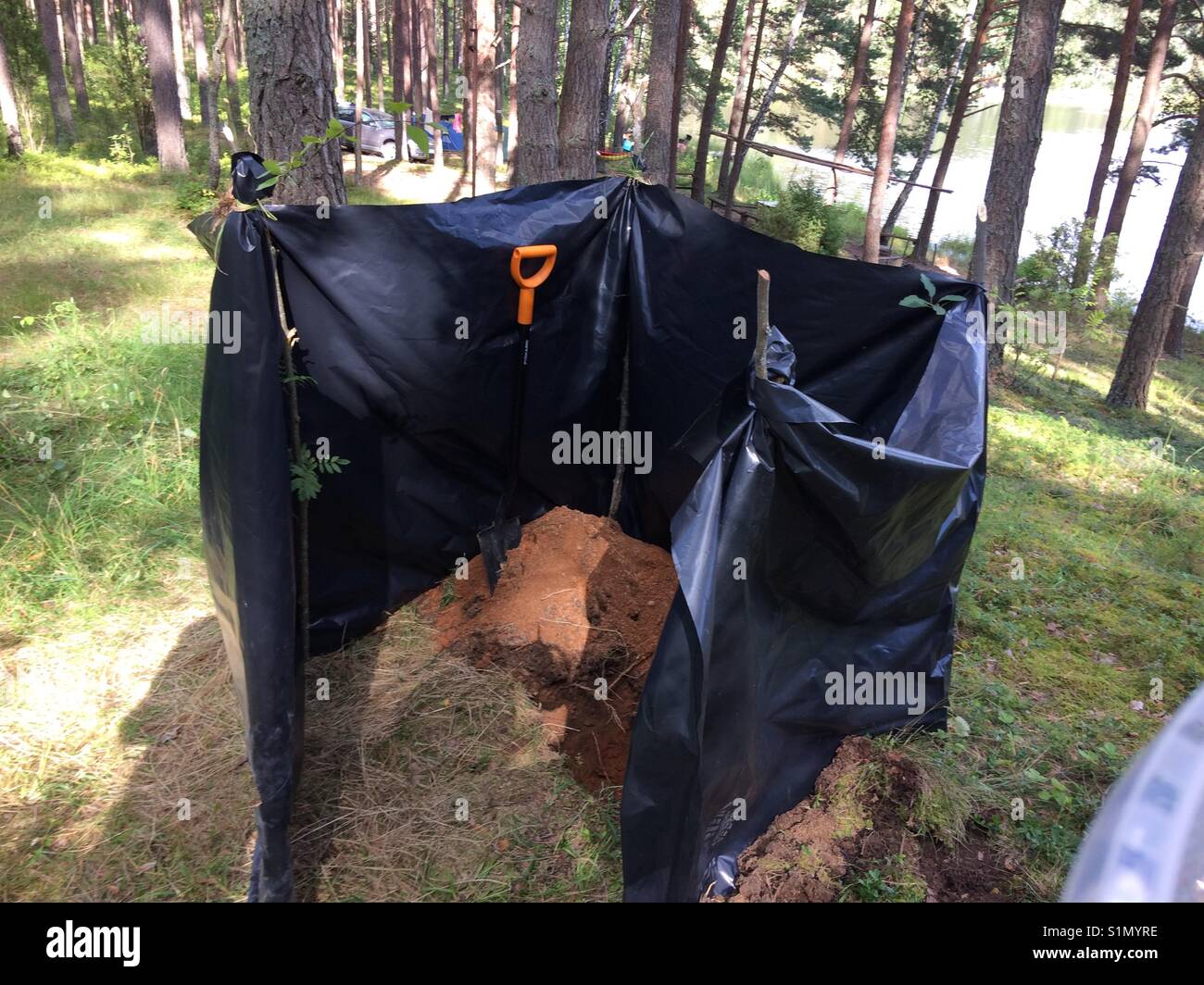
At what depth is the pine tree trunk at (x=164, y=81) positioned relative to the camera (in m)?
11.6

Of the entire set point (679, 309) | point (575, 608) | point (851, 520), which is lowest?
point (575, 608)

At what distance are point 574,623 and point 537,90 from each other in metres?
5.30

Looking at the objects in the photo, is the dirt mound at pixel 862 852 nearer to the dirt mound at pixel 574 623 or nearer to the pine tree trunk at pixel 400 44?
the dirt mound at pixel 574 623

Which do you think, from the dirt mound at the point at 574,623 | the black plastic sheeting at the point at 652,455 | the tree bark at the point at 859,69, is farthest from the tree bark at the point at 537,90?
the tree bark at the point at 859,69

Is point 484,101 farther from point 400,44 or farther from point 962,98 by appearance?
point 400,44

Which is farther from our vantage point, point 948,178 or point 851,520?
point 948,178

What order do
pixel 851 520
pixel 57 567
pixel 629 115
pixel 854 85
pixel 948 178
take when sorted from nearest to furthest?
pixel 851 520
pixel 57 567
pixel 854 85
pixel 629 115
pixel 948 178

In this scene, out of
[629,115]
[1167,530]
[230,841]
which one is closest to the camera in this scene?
[230,841]

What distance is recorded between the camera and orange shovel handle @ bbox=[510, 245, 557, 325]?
3096mm

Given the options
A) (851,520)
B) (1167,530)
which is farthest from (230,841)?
(1167,530)

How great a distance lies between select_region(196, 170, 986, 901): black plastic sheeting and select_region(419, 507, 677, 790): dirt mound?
218 millimetres

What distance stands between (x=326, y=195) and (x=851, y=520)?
3.32 meters

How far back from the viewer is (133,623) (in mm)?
3465
